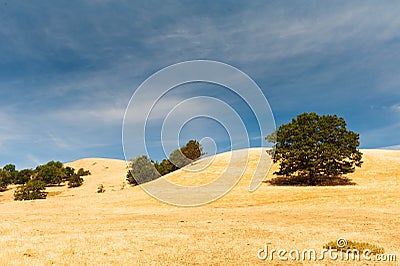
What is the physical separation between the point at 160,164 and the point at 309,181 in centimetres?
6611

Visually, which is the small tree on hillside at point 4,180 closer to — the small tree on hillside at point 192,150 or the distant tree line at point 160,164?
the distant tree line at point 160,164

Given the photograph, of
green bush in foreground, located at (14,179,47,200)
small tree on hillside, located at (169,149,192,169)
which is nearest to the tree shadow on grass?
small tree on hillside, located at (169,149,192,169)

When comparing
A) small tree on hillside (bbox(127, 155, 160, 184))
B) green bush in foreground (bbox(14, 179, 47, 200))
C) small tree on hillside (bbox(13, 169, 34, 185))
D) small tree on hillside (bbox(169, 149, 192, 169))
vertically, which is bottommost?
green bush in foreground (bbox(14, 179, 47, 200))

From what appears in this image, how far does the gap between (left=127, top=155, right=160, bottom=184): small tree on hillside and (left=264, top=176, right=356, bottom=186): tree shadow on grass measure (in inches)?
1935

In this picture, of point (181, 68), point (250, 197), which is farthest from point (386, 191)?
point (181, 68)

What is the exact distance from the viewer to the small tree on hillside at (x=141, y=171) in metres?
99.6

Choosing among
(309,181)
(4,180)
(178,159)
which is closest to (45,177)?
(4,180)

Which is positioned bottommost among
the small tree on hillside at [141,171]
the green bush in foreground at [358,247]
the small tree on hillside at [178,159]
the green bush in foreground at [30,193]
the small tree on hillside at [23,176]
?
the green bush in foreground at [30,193]

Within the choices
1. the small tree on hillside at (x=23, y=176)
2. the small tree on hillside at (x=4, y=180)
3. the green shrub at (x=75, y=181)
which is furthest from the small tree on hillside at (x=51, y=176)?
the small tree on hillside at (x=4, y=180)

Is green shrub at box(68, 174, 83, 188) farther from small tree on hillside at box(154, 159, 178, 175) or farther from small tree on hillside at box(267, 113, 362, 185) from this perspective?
small tree on hillside at box(267, 113, 362, 185)

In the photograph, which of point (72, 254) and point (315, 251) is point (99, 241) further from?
point (315, 251)

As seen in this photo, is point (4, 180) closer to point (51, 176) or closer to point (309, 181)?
point (51, 176)

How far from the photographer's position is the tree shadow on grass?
2273 inches

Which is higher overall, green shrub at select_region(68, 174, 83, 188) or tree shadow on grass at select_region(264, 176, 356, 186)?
tree shadow on grass at select_region(264, 176, 356, 186)
